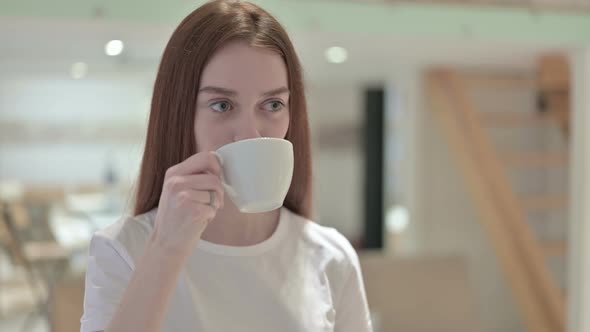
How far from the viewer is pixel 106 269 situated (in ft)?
2.94

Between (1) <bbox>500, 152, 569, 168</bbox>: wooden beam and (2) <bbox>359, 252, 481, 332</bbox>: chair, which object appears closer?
(2) <bbox>359, 252, 481, 332</bbox>: chair

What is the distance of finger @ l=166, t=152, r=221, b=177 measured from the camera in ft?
2.66

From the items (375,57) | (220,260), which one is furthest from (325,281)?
(375,57)

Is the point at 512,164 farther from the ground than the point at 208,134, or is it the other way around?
the point at 208,134

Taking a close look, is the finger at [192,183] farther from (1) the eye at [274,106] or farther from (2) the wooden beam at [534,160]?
(2) the wooden beam at [534,160]

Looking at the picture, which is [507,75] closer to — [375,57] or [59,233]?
[375,57]

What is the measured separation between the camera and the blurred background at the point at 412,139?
2.34 metres

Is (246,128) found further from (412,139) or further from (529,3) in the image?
(412,139)

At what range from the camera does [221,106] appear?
906 mm

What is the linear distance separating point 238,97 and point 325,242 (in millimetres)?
312

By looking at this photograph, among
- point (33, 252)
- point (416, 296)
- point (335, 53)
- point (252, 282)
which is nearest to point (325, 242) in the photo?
point (252, 282)

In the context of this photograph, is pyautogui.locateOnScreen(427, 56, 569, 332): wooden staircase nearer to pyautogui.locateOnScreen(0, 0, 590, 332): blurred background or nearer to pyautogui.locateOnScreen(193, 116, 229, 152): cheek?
pyautogui.locateOnScreen(0, 0, 590, 332): blurred background

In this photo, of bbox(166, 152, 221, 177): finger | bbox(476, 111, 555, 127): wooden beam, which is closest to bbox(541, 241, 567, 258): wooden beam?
bbox(476, 111, 555, 127): wooden beam

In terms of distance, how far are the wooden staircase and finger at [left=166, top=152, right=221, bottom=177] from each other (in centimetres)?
268
